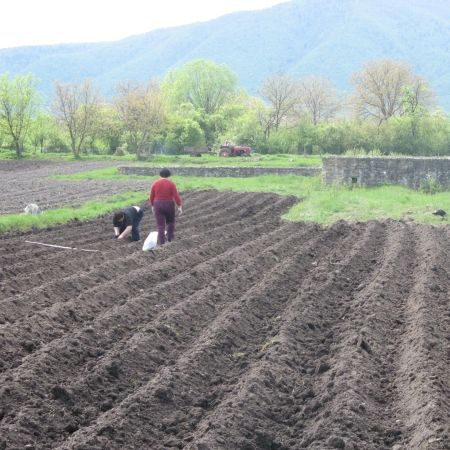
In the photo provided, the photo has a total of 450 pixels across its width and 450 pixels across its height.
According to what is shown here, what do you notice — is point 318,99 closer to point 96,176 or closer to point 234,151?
point 234,151

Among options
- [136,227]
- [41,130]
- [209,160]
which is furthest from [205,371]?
[41,130]

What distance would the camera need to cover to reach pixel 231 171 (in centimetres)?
4125

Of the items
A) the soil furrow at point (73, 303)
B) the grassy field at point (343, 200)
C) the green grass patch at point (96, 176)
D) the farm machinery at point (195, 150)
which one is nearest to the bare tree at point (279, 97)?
the farm machinery at point (195, 150)

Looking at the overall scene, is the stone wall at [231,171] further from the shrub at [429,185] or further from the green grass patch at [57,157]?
the green grass patch at [57,157]

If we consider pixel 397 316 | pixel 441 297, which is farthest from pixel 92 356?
pixel 441 297

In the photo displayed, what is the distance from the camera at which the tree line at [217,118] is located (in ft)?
174

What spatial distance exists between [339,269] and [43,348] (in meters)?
6.76

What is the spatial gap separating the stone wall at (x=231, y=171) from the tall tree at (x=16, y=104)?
27.1 m

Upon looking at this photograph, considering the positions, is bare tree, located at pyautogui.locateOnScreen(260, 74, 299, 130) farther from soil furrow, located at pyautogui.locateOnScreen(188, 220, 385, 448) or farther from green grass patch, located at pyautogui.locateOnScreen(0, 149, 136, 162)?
soil furrow, located at pyautogui.locateOnScreen(188, 220, 385, 448)

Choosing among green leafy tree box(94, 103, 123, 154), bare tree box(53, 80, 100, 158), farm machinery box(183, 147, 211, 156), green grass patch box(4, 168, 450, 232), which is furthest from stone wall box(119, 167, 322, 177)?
green leafy tree box(94, 103, 123, 154)

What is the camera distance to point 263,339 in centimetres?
982

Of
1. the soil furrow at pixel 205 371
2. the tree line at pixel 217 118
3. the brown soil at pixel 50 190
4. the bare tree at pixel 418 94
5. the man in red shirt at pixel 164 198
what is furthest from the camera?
the bare tree at pixel 418 94

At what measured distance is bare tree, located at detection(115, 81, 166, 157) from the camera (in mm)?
62375

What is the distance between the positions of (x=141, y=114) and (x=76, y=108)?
7998 millimetres
